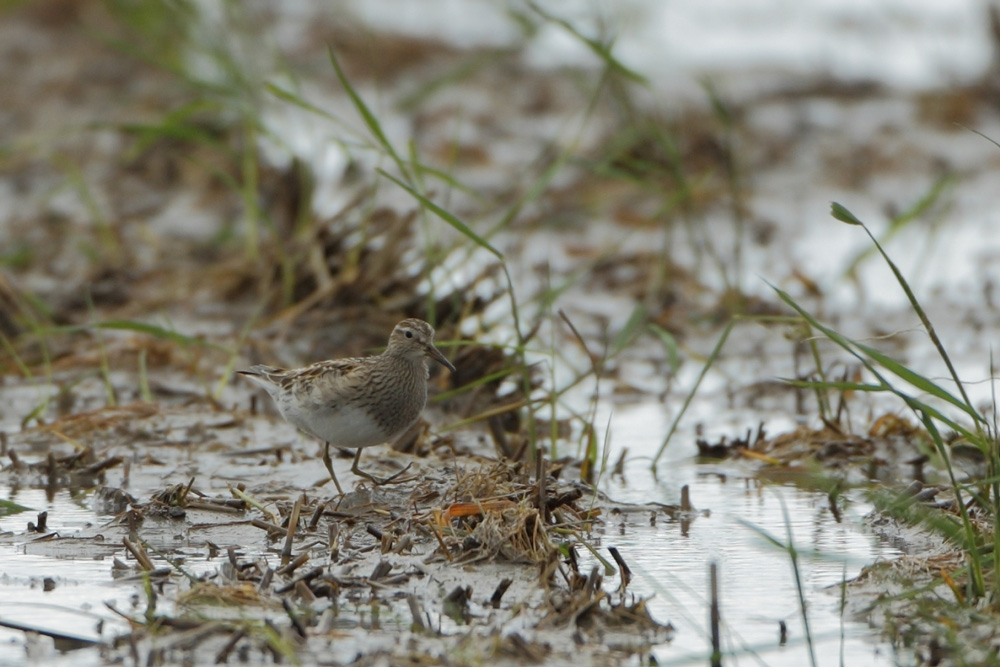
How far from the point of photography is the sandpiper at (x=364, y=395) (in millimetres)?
6473

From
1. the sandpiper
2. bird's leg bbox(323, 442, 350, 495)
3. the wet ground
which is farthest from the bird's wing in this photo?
the wet ground

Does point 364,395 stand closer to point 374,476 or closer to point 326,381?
point 326,381

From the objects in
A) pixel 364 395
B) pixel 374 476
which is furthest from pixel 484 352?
pixel 364 395

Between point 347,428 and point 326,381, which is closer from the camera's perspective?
point 347,428

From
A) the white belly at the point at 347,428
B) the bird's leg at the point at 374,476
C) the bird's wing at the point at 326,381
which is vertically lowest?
the bird's leg at the point at 374,476

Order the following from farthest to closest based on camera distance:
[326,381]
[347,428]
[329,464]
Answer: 1. [326,381]
2. [329,464]
3. [347,428]

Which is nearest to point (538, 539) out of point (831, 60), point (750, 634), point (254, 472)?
point (750, 634)

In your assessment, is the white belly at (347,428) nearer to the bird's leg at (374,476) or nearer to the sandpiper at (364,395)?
the sandpiper at (364,395)

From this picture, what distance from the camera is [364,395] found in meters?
6.48

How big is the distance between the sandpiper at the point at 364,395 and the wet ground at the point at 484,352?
20cm

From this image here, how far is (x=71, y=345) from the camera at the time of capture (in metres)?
9.18

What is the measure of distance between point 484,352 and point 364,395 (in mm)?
1569

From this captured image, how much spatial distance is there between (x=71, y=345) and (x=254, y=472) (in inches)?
110

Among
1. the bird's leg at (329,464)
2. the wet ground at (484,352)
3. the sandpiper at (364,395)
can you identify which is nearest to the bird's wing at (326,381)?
the sandpiper at (364,395)
